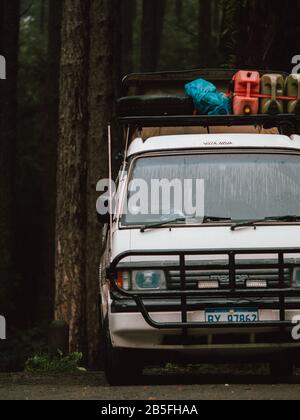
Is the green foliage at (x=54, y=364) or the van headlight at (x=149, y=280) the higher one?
the van headlight at (x=149, y=280)

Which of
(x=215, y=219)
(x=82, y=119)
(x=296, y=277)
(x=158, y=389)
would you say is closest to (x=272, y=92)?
(x=215, y=219)

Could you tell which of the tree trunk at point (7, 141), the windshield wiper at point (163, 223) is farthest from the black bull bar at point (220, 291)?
the tree trunk at point (7, 141)

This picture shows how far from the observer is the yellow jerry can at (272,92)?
11438 millimetres

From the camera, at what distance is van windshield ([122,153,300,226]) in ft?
34.6

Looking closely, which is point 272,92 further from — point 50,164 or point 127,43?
point 127,43

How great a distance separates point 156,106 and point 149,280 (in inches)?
96.7

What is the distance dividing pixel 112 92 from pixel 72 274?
2.48m

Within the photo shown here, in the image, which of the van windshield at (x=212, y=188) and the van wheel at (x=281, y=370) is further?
the van wheel at (x=281, y=370)

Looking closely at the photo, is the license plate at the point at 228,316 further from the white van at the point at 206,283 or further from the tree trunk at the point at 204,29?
the tree trunk at the point at 204,29

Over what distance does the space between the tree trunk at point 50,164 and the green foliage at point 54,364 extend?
466 inches

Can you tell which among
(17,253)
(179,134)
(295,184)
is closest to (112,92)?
(179,134)

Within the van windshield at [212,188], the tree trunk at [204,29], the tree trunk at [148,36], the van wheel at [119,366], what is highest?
the tree trunk at [204,29]

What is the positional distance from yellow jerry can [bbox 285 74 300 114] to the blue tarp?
0.60 m
